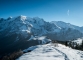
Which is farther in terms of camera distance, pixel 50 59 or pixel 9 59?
pixel 9 59

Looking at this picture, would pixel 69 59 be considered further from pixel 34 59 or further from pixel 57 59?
pixel 34 59

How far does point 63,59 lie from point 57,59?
4.34 ft

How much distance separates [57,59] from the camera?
2639cm

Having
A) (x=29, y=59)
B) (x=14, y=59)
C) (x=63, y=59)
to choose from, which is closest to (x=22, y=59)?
(x=29, y=59)

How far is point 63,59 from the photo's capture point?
26719mm

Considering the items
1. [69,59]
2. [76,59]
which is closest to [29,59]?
[69,59]

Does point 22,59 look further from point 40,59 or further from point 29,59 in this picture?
point 40,59

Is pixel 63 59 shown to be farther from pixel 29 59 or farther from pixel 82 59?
pixel 29 59

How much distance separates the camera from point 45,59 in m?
26.4

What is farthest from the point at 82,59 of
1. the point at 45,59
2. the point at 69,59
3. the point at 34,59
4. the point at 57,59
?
the point at 34,59

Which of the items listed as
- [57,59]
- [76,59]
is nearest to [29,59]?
[57,59]

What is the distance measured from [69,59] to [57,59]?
278 cm

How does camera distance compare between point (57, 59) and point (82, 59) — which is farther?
point (82, 59)

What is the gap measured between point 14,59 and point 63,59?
35.7ft
